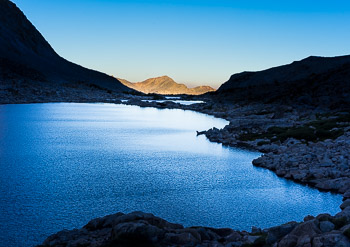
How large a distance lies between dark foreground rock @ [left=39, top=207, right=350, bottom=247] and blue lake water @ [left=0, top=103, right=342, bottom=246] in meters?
3.57

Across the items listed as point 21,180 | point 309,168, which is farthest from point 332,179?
point 21,180

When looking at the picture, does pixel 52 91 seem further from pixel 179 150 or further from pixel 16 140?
pixel 179 150

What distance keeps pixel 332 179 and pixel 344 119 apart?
25626 millimetres

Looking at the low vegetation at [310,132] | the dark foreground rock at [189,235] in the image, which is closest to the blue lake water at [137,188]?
the dark foreground rock at [189,235]

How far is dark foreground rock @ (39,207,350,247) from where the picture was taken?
11.9m

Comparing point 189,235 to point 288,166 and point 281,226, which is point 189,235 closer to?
point 281,226

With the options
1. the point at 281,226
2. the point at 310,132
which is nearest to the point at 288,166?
the point at 310,132

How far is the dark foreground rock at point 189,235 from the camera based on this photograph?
1187cm

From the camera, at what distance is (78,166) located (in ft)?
110

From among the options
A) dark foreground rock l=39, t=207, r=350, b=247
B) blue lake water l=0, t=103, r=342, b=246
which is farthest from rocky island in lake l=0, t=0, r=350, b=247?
blue lake water l=0, t=103, r=342, b=246

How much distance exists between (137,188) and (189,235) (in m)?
12.7

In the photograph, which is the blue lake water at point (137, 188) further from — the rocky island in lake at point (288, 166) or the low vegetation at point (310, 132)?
the low vegetation at point (310, 132)

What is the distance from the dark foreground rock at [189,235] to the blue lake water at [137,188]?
357 cm

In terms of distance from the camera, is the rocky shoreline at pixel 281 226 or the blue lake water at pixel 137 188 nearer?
the rocky shoreline at pixel 281 226
